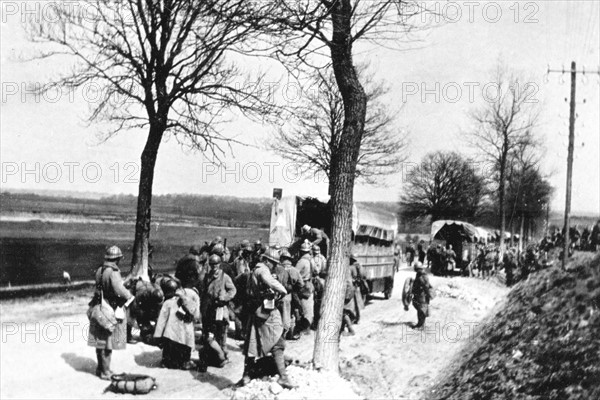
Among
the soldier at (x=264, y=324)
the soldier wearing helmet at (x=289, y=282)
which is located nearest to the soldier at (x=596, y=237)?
the soldier wearing helmet at (x=289, y=282)

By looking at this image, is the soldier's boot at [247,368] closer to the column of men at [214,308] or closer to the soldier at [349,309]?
the column of men at [214,308]

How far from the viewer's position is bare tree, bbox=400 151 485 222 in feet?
226

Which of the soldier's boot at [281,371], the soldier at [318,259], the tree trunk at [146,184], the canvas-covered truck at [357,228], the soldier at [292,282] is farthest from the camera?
the canvas-covered truck at [357,228]

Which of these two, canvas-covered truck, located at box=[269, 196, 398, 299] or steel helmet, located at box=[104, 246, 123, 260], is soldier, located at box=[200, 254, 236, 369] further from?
canvas-covered truck, located at box=[269, 196, 398, 299]

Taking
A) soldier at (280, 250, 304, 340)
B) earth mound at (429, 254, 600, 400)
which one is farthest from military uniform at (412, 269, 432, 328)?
soldier at (280, 250, 304, 340)

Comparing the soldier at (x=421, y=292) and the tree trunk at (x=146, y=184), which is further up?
the tree trunk at (x=146, y=184)

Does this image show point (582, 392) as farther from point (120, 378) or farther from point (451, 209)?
point (451, 209)

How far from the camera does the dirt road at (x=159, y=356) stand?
7293 mm

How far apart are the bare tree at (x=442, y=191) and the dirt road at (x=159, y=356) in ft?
185

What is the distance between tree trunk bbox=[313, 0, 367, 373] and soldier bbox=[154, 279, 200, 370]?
1.98 metres

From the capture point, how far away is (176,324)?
8016 millimetres

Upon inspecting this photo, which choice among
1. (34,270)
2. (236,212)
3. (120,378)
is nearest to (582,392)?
(120,378)

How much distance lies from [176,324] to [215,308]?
2.49 ft

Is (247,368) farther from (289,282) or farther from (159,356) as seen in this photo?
(159,356)
